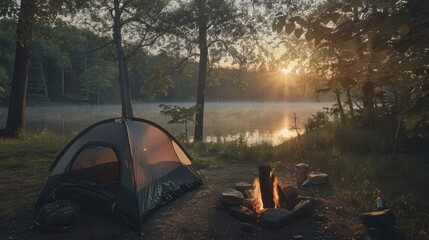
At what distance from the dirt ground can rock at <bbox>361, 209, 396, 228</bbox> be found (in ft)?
0.74

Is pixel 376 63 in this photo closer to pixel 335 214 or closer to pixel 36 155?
pixel 335 214

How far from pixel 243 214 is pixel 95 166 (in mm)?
3620

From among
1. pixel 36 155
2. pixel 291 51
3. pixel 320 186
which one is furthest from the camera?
pixel 291 51

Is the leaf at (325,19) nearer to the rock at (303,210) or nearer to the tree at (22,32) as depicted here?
the rock at (303,210)

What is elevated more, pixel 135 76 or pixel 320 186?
pixel 135 76

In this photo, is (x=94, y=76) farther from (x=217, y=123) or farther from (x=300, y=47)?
(x=300, y=47)

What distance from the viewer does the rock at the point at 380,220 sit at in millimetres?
5586

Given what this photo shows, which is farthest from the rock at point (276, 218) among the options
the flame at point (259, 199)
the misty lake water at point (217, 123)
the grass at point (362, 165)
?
the misty lake water at point (217, 123)

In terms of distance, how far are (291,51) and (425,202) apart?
13507 mm

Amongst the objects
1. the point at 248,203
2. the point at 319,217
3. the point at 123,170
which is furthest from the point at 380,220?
the point at 123,170

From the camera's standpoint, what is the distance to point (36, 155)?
12.2m

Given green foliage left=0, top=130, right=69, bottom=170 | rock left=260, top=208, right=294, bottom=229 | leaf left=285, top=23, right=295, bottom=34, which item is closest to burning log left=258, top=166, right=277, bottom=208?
rock left=260, top=208, right=294, bottom=229

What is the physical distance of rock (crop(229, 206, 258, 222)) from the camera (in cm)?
632

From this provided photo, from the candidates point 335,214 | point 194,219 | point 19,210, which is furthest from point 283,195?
point 19,210
